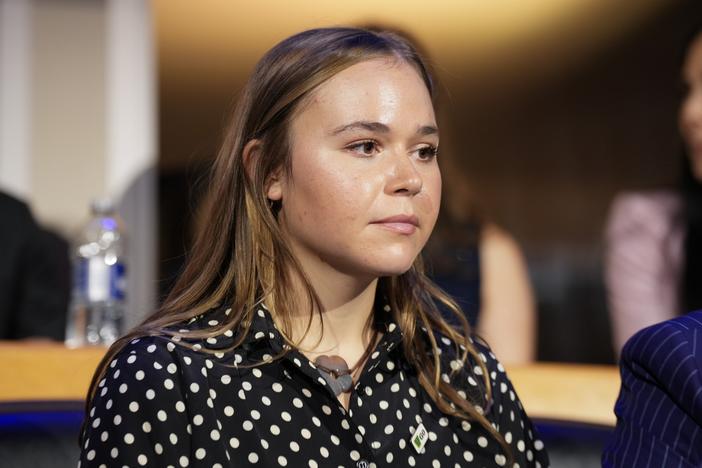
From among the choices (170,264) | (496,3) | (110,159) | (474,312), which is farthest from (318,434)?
(496,3)

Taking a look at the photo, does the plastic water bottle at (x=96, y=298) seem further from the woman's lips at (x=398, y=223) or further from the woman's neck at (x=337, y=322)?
the woman's lips at (x=398, y=223)

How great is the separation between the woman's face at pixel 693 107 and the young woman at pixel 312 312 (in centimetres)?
169

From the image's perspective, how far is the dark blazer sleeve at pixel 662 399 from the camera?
1.43 metres

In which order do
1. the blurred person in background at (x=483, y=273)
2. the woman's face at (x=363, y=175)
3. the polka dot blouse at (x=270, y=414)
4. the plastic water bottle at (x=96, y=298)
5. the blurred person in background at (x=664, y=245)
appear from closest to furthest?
the polka dot blouse at (x=270, y=414)
the woman's face at (x=363, y=175)
the plastic water bottle at (x=96, y=298)
the blurred person in background at (x=483, y=273)
the blurred person in background at (x=664, y=245)

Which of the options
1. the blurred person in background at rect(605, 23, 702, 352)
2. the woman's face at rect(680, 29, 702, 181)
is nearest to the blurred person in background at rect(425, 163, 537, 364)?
the blurred person in background at rect(605, 23, 702, 352)

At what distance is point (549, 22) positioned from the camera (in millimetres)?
5797

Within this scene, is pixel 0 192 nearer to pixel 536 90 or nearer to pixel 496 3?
pixel 496 3

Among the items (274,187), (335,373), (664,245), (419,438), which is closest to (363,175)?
(274,187)

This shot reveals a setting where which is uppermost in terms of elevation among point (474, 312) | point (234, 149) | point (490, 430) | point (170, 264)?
point (234, 149)

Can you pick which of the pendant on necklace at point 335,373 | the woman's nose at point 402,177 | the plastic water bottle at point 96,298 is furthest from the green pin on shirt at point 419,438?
the plastic water bottle at point 96,298

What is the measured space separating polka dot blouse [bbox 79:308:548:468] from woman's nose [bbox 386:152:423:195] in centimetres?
26

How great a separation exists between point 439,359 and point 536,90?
4624 mm

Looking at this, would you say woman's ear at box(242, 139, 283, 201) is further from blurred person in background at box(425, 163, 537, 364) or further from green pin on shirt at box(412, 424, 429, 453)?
blurred person in background at box(425, 163, 537, 364)

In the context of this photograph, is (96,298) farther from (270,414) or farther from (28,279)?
(270,414)
